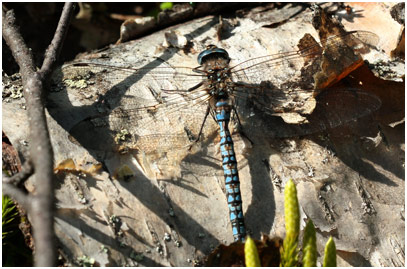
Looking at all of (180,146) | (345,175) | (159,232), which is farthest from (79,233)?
(345,175)

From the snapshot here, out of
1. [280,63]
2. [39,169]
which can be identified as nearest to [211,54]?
[280,63]

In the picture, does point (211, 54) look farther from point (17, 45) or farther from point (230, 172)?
point (17, 45)

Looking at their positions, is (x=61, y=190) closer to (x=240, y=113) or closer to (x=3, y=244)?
(x=3, y=244)

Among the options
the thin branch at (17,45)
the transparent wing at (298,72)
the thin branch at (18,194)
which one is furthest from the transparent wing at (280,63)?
the thin branch at (18,194)

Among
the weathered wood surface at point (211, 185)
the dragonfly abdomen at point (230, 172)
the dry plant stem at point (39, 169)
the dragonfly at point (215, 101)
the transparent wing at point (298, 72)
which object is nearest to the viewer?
the dry plant stem at point (39, 169)

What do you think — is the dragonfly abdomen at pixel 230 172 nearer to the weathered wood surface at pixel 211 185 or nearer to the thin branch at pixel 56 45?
the weathered wood surface at pixel 211 185

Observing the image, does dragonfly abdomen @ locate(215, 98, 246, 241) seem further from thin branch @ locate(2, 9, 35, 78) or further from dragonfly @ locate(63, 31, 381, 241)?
thin branch @ locate(2, 9, 35, 78)
